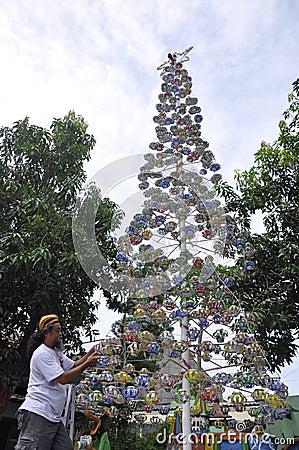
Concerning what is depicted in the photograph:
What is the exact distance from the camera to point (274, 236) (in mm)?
5312

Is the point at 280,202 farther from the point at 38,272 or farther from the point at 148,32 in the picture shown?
the point at 38,272

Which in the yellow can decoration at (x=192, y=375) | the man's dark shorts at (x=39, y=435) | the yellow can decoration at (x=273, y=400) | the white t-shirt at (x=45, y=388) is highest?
the yellow can decoration at (x=192, y=375)

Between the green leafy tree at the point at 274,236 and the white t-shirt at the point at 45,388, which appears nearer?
the white t-shirt at the point at 45,388

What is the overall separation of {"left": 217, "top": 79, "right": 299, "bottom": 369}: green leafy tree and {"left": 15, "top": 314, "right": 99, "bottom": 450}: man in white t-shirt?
2.67 m

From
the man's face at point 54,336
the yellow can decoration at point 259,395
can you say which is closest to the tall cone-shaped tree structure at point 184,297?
the yellow can decoration at point 259,395

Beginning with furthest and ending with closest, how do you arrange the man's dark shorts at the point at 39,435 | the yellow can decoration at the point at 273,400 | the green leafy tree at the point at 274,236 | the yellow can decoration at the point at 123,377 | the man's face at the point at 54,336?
1. the green leafy tree at the point at 274,236
2. the yellow can decoration at the point at 123,377
3. the yellow can decoration at the point at 273,400
4. the man's face at the point at 54,336
5. the man's dark shorts at the point at 39,435

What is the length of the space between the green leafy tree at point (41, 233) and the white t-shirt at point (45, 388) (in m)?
3.03

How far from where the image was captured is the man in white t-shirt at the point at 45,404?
6.06ft

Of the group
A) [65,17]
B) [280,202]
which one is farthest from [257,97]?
[65,17]

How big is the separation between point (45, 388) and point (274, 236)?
3863mm

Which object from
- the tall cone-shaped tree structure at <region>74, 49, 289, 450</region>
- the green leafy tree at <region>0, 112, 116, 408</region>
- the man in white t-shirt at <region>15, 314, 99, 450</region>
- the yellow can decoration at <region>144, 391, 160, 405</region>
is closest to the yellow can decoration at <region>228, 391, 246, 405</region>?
the tall cone-shaped tree structure at <region>74, 49, 289, 450</region>

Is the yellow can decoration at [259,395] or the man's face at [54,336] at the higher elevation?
the yellow can decoration at [259,395]

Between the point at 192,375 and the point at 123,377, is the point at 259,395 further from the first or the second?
the point at 123,377

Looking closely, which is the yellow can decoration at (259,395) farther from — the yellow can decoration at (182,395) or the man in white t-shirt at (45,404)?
the man in white t-shirt at (45,404)
